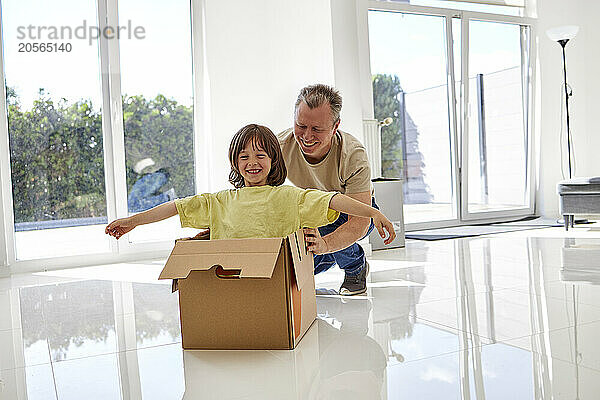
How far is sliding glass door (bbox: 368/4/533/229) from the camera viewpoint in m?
5.27

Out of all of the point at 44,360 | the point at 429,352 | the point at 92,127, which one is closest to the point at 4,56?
the point at 92,127

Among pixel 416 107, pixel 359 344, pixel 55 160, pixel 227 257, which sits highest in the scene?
pixel 416 107

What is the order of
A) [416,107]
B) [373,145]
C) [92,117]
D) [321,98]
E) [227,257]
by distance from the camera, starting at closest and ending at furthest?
[227,257], [321,98], [92,117], [373,145], [416,107]

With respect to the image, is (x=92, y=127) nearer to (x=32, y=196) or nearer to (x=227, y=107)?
(x=32, y=196)

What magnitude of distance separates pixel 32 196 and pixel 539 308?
293 centimetres

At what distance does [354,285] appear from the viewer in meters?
2.52

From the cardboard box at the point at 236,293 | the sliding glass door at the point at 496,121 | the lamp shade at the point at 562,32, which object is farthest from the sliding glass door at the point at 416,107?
the cardboard box at the point at 236,293

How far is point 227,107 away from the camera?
13.5 ft

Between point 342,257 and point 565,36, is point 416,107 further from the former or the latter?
point 342,257

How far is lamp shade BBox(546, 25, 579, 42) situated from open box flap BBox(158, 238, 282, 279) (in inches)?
187

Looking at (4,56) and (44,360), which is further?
(4,56)

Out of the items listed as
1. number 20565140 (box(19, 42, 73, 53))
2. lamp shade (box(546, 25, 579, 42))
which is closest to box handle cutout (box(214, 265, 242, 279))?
number 20565140 (box(19, 42, 73, 53))

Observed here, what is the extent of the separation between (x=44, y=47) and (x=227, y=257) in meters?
2.73

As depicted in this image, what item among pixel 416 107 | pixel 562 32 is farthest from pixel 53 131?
pixel 562 32
